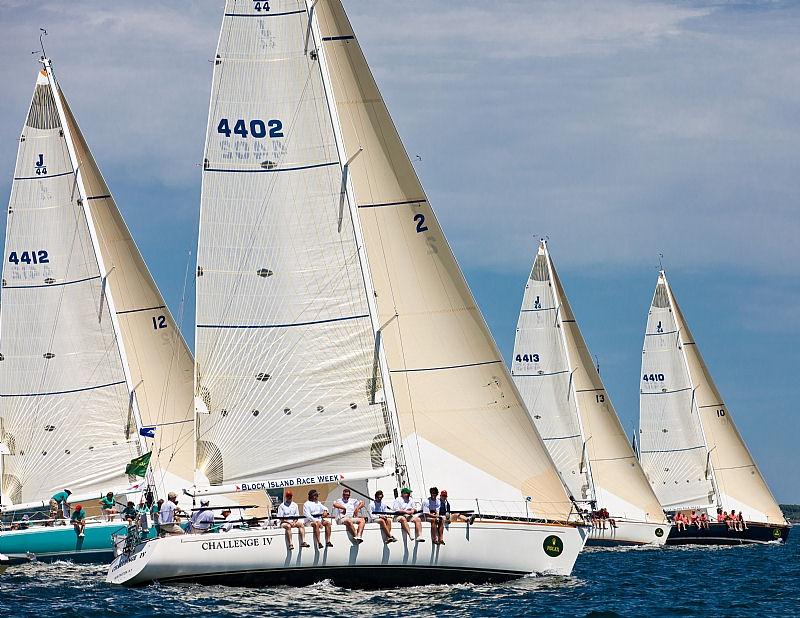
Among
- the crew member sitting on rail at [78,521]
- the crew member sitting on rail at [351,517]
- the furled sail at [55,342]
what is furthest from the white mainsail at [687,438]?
the crew member sitting on rail at [351,517]

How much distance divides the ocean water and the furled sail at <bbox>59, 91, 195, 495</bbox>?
18.9ft

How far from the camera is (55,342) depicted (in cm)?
3569

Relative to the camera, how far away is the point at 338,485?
25.7 meters

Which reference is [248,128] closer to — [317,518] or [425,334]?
[425,334]

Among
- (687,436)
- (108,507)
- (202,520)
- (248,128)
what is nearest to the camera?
(202,520)

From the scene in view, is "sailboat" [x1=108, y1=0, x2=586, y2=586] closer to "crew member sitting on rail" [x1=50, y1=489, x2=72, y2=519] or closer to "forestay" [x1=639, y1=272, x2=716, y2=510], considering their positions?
"crew member sitting on rail" [x1=50, y1=489, x2=72, y2=519]

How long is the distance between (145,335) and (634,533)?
19.8 m

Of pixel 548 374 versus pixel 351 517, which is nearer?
pixel 351 517

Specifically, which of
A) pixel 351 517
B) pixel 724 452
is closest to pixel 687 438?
pixel 724 452

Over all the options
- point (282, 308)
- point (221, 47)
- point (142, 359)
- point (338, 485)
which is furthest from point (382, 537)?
point (142, 359)

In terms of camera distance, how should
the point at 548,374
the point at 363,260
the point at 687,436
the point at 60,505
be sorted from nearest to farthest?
the point at 363,260, the point at 60,505, the point at 548,374, the point at 687,436

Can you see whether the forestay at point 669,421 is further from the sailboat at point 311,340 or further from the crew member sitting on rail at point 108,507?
the sailboat at point 311,340

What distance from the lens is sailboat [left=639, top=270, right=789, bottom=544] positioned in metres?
59.0

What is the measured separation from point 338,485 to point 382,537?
3391 millimetres
